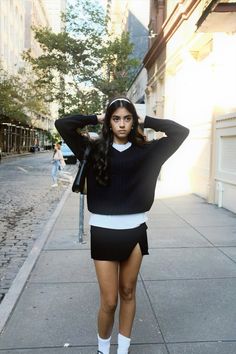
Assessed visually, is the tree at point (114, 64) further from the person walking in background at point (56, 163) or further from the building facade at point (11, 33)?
the building facade at point (11, 33)

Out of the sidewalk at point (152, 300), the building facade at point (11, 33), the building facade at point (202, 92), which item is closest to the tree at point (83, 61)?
the building facade at point (202, 92)

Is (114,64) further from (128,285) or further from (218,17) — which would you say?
(128,285)

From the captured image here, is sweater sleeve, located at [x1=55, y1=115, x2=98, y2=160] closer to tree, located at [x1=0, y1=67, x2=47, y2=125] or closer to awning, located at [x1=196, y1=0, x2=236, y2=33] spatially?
awning, located at [x1=196, y1=0, x2=236, y2=33]

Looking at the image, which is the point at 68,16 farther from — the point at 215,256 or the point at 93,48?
the point at 215,256

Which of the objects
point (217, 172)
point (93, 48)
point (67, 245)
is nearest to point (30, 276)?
point (67, 245)

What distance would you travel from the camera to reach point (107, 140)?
3.03 meters

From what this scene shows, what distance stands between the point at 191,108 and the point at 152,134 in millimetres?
9916

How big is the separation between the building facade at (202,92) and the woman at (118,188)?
517cm

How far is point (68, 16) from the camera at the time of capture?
100ft

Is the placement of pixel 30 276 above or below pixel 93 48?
below

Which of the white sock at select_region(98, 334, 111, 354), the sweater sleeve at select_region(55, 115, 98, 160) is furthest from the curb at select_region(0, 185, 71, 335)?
the sweater sleeve at select_region(55, 115, 98, 160)

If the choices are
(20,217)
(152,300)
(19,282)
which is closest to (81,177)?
(152,300)

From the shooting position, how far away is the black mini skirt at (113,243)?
9.78 ft

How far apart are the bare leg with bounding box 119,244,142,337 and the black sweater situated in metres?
0.33
